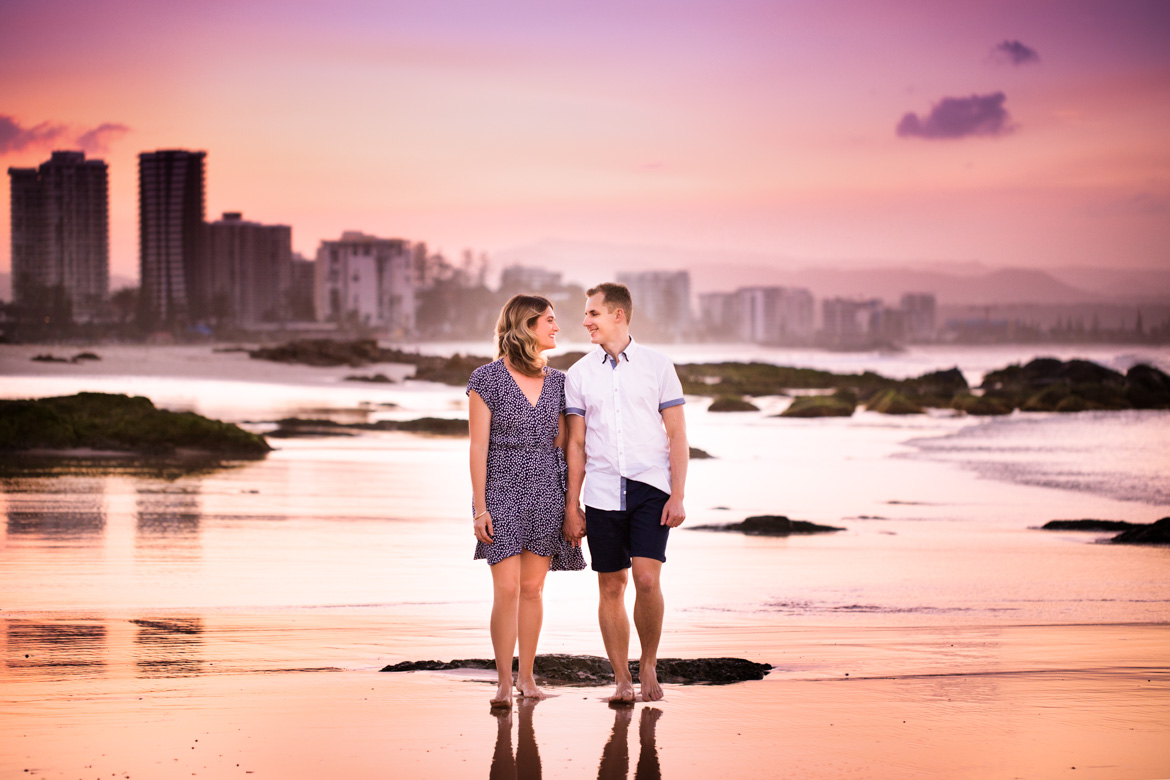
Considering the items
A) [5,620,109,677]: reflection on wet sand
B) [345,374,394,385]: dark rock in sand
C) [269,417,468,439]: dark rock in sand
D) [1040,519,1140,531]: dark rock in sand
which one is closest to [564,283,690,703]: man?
[5,620,109,677]: reflection on wet sand

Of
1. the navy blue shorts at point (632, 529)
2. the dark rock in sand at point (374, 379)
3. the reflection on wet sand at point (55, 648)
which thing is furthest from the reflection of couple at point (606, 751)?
the dark rock in sand at point (374, 379)

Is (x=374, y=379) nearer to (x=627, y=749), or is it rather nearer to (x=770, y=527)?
(x=770, y=527)

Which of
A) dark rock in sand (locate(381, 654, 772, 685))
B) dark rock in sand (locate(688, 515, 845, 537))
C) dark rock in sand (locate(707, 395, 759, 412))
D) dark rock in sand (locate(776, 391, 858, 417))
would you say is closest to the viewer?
dark rock in sand (locate(381, 654, 772, 685))

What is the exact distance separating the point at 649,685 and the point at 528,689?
58 centimetres

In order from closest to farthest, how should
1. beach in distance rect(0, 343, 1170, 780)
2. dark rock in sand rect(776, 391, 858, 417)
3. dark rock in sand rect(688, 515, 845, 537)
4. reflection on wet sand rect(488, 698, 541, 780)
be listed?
1. reflection on wet sand rect(488, 698, 541, 780)
2. beach in distance rect(0, 343, 1170, 780)
3. dark rock in sand rect(688, 515, 845, 537)
4. dark rock in sand rect(776, 391, 858, 417)

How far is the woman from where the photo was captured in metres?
5.85

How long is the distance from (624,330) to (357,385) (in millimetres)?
52072

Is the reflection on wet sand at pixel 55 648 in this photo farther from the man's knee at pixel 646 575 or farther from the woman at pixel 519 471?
the man's knee at pixel 646 575

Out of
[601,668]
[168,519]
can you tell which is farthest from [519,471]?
[168,519]

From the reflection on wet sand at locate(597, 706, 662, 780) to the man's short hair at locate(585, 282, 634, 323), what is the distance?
188cm

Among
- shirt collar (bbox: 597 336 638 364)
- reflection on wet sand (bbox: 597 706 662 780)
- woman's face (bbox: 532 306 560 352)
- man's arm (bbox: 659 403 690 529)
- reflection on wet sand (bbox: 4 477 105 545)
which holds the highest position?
woman's face (bbox: 532 306 560 352)

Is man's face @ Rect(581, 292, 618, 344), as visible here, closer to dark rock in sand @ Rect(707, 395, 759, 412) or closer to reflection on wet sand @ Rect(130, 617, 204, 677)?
reflection on wet sand @ Rect(130, 617, 204, 677)

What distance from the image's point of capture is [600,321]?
19.5ft

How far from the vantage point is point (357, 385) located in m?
56.9
